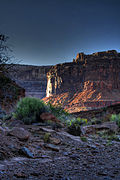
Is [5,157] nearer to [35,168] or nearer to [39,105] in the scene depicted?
[35,168]

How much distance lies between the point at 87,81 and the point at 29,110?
65009 millimetres

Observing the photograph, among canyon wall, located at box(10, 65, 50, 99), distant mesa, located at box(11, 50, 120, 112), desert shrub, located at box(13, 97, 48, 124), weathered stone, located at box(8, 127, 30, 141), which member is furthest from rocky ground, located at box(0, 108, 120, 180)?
canyon wall, located at box(10, 65, 50, 99)

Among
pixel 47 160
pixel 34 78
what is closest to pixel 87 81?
pixel 34 78

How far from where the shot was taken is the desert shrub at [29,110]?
654cm

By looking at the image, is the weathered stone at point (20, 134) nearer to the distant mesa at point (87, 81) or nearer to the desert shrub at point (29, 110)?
the desert shrub at point (29, 110)

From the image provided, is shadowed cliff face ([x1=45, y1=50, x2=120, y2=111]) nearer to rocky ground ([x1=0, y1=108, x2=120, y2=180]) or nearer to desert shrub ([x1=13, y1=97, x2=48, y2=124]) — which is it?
desert shrub ([x1=13, y1=97, x2=48, y2=124])

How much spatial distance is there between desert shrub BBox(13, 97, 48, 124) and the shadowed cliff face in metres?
50.1

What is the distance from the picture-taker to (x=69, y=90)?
7269cm

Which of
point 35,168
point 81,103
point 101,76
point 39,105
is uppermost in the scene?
point 101,76

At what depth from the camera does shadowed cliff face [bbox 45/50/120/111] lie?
62156mm

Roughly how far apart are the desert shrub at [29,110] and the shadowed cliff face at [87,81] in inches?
Result: 1974

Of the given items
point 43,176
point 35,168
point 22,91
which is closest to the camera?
point 43,176

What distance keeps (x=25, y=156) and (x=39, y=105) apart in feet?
12.7

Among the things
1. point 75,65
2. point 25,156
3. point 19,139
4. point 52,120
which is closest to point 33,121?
point 52,120
